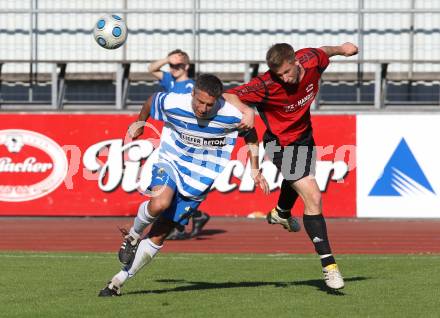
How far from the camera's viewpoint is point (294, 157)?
9.91 metres

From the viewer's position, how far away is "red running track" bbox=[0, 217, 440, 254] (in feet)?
48.4

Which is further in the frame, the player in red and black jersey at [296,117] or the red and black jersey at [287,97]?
the red and black jersey at [287,97]

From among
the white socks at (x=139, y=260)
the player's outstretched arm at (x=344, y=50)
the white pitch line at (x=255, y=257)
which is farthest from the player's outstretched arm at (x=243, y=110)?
the white pitch line at (x=255, y=257)

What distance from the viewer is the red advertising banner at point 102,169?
19.1m

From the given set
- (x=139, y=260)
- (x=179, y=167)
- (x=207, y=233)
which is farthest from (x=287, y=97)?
(x=207, y=233)

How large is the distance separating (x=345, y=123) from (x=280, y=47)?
9993 mm

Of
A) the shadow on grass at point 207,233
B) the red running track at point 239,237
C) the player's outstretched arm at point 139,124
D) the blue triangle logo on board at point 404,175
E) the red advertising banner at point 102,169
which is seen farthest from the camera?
the red advertising banner at point 102,169

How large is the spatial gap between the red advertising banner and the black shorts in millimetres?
8924

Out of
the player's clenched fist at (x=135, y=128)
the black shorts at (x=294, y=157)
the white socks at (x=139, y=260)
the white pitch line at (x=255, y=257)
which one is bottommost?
the white pitch line at (x=255, y=257)

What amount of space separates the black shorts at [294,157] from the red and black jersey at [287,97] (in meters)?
0.07

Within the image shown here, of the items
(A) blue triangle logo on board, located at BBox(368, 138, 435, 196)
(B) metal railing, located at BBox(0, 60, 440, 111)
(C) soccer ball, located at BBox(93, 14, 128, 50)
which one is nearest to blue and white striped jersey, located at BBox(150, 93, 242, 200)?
(C) soccer ball, located at BBox(93, 14, 128, 50)

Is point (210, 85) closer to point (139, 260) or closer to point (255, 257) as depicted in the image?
point (139, 260)

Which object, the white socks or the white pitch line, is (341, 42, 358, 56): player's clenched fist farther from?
the white pitch line

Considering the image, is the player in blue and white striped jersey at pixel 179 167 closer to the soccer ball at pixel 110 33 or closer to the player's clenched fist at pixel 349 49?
the player's clenched fist at pixel 349 49
